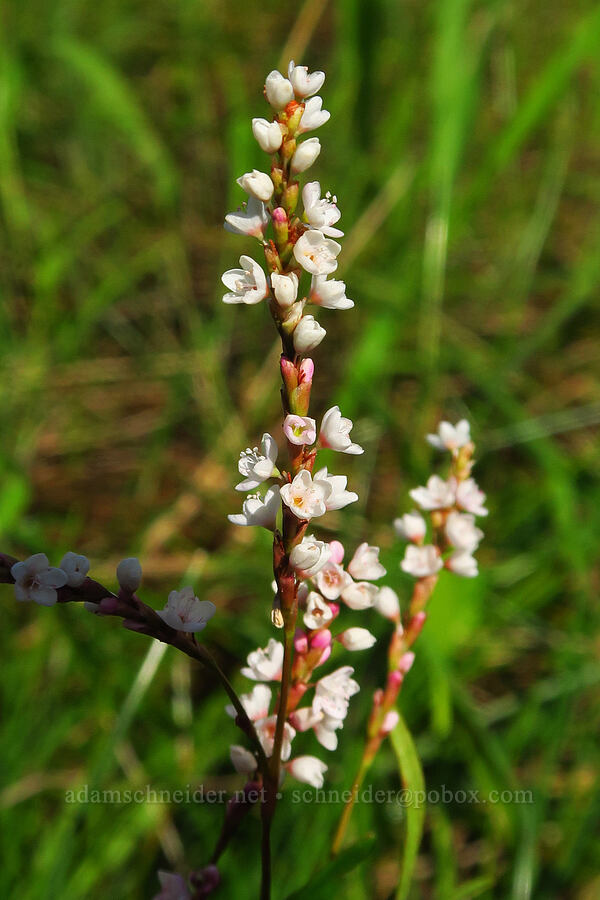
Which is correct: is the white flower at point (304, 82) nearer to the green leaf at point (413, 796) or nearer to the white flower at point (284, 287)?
the white flower at point (284, 287)

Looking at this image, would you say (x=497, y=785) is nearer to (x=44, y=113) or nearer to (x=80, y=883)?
(x=80, y=883)

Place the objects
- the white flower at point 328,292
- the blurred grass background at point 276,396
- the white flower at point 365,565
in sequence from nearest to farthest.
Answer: the white flower at point 328,292, the white flower at point 365,565, the blurred grass background at point 276,396

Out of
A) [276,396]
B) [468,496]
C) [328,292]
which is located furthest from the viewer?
[276,396]

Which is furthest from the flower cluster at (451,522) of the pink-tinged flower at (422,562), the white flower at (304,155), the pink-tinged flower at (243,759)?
the white flower at (304,155)

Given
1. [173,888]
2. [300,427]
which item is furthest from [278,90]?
[173,888]

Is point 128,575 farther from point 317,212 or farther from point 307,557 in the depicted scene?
point 317,212

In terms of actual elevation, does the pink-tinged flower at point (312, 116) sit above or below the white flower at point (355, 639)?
above
